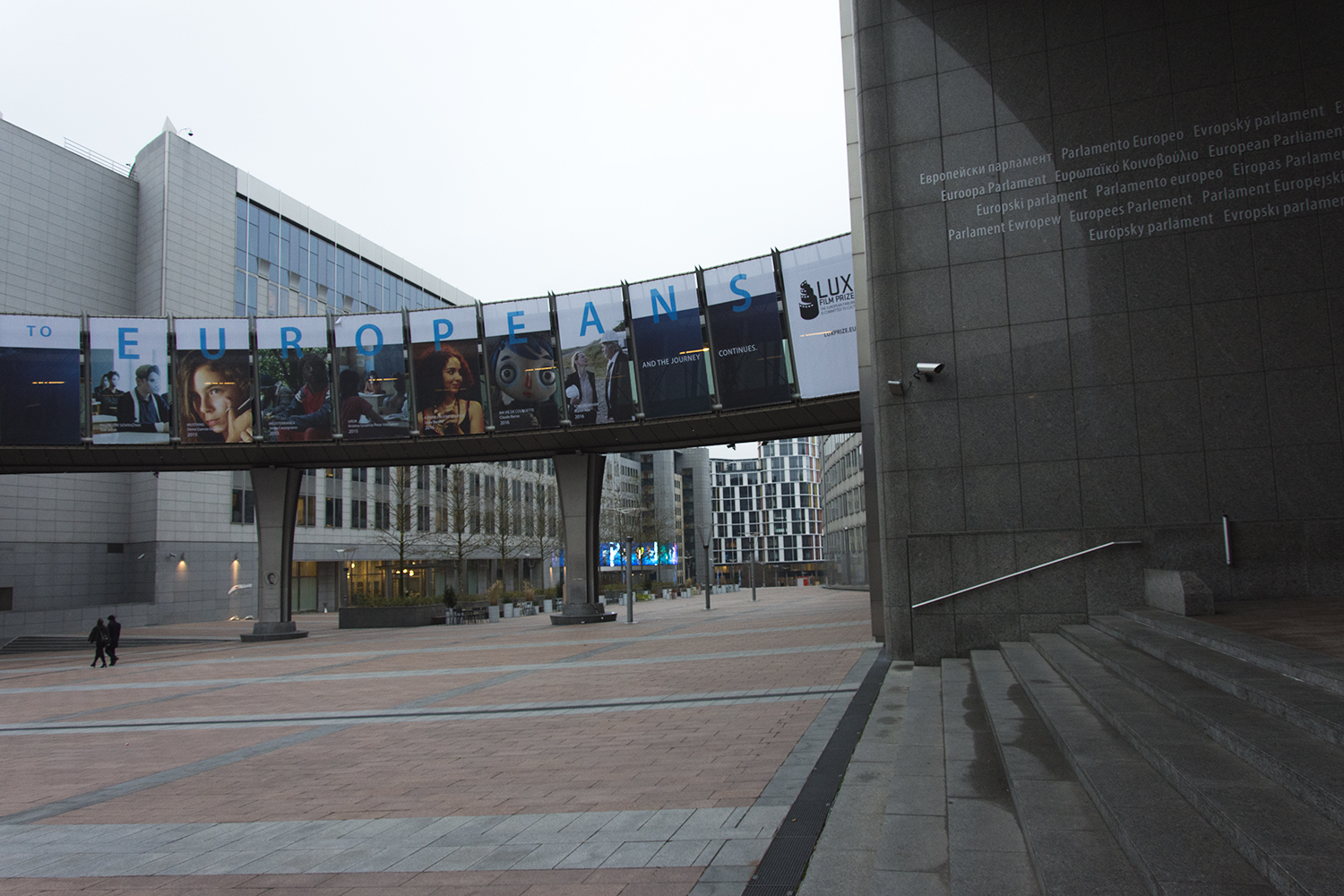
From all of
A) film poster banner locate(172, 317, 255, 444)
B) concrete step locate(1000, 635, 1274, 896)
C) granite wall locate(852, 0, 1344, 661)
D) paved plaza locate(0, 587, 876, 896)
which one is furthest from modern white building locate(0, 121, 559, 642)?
concrete step locate(1000, 635, 1274, 896)

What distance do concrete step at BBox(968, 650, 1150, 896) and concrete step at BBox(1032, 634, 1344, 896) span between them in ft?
1.21

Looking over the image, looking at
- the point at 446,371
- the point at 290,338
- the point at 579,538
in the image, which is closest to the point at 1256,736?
the point at 579,538

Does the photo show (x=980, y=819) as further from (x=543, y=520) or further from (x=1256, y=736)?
(x=543, y=520)

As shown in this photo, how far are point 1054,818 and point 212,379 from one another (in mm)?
31859

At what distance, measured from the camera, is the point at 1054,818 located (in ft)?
15.6

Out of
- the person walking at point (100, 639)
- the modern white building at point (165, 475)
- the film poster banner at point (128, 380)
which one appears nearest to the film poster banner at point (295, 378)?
the film poster banner at point (128, 380)

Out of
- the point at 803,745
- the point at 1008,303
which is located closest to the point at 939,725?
the point at 803,745

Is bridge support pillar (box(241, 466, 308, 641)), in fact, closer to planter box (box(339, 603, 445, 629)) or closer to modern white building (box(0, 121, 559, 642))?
planter box (box(339, 603, 445, 629))

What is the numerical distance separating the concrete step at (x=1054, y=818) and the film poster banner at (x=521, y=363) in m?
22.9

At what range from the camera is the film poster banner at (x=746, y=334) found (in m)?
25.5

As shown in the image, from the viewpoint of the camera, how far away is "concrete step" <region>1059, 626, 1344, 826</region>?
3902 millimetres

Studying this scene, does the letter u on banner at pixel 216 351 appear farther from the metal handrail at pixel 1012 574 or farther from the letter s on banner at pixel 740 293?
the metal handrail at pixel 1012 574

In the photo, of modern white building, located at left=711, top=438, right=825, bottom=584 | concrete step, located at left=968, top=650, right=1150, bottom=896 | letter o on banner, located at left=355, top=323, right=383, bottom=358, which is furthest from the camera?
modern white building, located at left=711, top=438, right=825, bottom=584

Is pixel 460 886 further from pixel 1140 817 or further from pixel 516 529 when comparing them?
pixel 516 529
